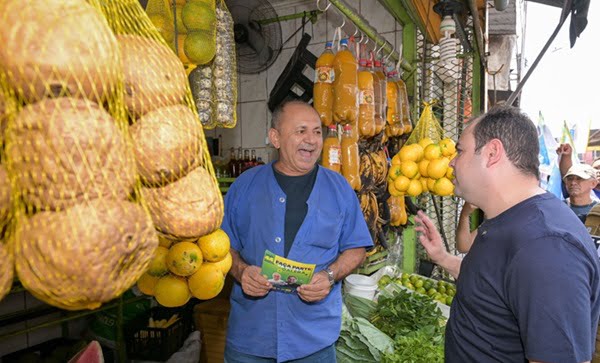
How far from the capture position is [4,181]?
599mm

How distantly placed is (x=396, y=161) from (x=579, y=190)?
11.1 feet

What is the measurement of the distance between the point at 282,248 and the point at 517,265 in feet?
3.89

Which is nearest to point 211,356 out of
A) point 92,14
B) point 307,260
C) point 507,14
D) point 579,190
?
point 307,260

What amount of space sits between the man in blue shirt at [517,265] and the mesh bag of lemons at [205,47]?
1132mm

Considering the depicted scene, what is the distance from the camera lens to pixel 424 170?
2.75 metres

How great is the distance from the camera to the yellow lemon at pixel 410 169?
279 centimetres

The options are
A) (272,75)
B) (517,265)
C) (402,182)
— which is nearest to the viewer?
(517,265)

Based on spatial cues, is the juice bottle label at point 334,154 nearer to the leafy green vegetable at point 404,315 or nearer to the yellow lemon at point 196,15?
the yellow lemon at point 196,15

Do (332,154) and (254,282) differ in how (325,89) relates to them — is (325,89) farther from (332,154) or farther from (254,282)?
(254,282)

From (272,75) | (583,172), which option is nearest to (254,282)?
(272,75)

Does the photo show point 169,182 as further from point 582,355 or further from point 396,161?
point 396,161

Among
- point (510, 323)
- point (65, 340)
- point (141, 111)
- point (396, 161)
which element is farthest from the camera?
point (65, 340)

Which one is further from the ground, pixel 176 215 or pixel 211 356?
pixel 176 215

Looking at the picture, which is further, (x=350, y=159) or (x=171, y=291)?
(x=350, y=159)
